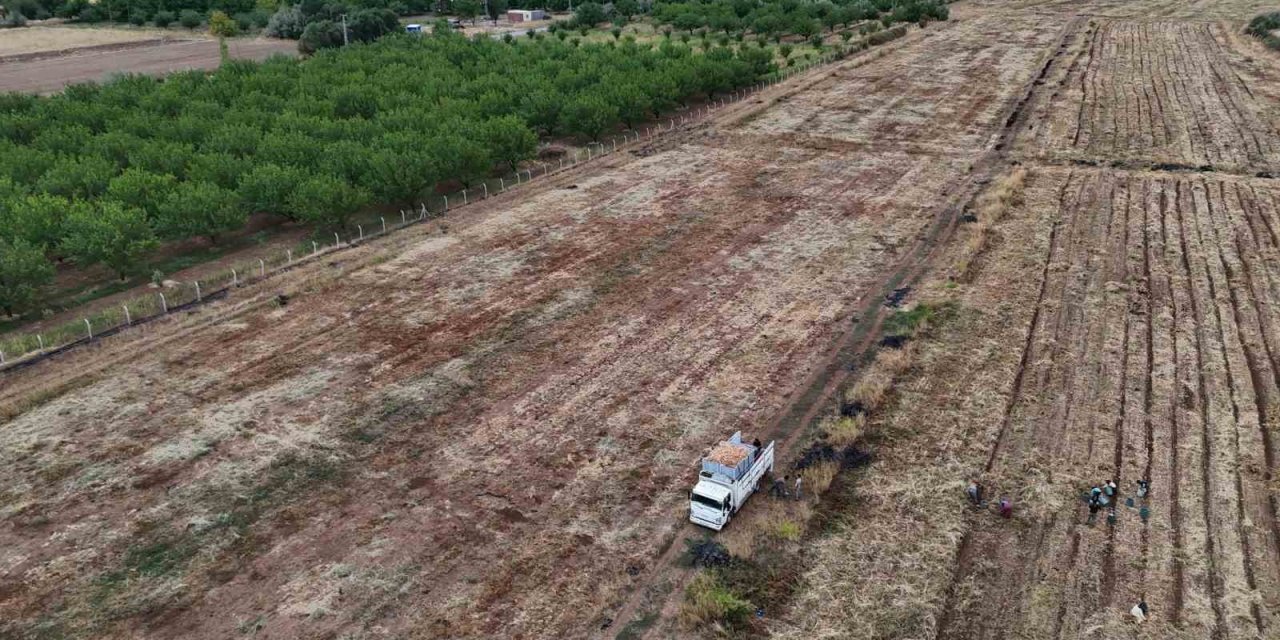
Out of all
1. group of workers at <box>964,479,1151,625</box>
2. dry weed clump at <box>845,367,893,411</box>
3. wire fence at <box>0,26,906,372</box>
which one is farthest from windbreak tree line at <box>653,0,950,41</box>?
group of workers at <box>964,479,1151,625</box>

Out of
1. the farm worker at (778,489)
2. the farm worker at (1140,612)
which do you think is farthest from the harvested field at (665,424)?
the farm worker at (1140,612)

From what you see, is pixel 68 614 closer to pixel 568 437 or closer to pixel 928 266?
pixel 568 437

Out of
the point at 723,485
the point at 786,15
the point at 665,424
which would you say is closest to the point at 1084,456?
the point at 723,485

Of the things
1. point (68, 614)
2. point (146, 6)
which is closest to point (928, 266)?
point (68, 614)

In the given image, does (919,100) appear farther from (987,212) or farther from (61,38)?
(61,38)

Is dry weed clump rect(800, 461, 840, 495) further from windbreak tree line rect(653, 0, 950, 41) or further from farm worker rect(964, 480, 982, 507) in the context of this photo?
windbreak tree line rect(653, 0, 950, 41)

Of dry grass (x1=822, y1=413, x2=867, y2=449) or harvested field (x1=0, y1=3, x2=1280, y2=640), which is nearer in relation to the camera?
harvested field (x1=0, y1=3, x2=1280, y2=640)
